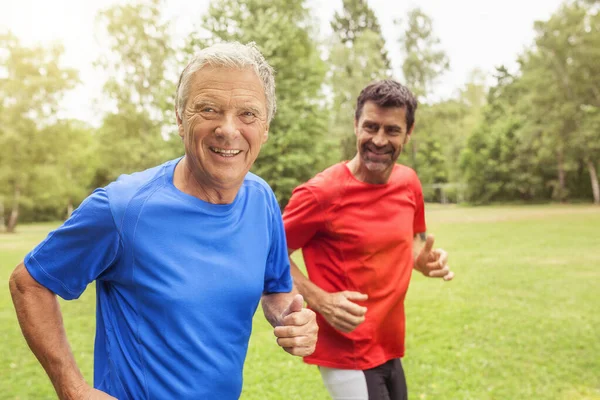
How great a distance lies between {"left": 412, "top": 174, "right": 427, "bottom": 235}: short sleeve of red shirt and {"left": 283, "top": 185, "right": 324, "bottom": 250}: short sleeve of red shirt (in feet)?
2.35

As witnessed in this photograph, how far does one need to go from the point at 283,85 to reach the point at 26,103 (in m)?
22.3

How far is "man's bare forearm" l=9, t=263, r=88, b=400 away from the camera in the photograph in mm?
1654

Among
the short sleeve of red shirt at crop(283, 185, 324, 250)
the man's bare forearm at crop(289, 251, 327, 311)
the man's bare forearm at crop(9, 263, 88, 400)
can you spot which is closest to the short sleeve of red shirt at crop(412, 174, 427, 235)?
the short sleeve of red shirt at crop(283, 185, 324, 250)

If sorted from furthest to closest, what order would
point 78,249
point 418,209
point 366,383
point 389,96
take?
point 418,209, point 389,96, point 366,383, point 78,249

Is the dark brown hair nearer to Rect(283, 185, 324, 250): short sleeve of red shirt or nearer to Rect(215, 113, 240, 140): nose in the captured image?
Rect(283, 185, 324, 250): short sleeve of red shirt

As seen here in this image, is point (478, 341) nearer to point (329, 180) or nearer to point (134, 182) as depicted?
Answer: point (329, 180)

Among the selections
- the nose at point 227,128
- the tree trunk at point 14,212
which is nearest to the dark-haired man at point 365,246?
the nose at point 227,128

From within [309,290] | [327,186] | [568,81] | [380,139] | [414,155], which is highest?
[568,81]

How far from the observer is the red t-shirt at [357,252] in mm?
2898

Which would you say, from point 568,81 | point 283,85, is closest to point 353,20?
point 568,81

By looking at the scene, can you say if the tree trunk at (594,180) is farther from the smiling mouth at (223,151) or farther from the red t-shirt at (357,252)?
the smiling mouth at (223,151)

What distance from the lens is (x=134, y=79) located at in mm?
34438

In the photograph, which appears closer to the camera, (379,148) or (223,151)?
(223,151)

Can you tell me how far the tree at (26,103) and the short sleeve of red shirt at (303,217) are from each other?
3809 cm
